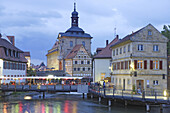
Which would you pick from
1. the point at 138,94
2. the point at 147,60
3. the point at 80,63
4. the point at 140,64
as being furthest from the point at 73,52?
the point at 138,94

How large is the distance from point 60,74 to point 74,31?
55.7 feet

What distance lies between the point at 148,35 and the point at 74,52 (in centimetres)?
5526

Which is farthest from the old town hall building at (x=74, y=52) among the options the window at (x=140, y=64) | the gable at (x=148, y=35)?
the window at (x=140, y=64)

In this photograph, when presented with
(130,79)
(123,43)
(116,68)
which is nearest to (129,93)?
(130,79)

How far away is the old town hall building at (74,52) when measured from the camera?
323 feet

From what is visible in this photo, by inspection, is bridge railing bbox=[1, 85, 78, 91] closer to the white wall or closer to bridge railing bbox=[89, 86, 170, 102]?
bridge railing bbox=[89, 86, 170, 102]

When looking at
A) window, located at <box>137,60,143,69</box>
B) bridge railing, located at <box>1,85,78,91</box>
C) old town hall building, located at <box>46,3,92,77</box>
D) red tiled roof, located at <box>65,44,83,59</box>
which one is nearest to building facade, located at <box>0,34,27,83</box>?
bridge railing, located at <box>1,85,78,91</box>

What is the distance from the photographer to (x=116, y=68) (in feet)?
187

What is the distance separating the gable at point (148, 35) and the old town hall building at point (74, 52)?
50368mm

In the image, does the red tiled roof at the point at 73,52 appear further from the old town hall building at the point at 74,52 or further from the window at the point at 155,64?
the window at the point at 155,64

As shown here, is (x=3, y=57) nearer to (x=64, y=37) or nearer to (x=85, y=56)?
(x=85, y=56)

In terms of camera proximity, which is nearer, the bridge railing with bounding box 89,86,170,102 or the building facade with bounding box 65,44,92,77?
the bridge railing with bounding box 89,86,170,102

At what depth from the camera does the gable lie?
1879 inches

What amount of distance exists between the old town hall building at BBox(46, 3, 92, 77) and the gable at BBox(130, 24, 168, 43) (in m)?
50.4
